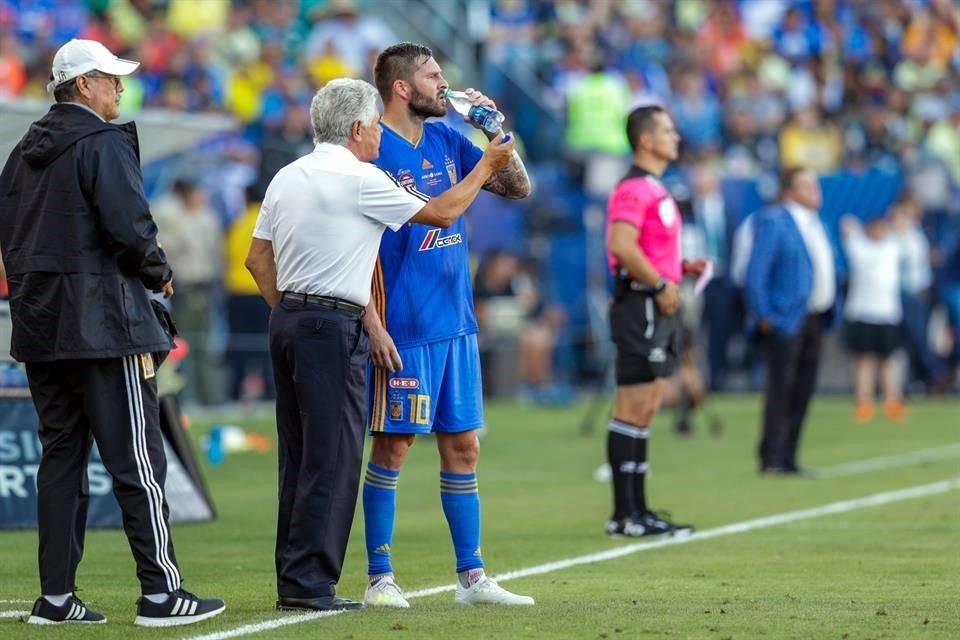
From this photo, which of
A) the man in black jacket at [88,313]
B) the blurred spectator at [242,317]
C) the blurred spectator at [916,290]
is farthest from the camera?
the blurred spectator at [916,290]

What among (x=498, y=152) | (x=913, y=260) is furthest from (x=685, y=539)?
(x=913, y=260)

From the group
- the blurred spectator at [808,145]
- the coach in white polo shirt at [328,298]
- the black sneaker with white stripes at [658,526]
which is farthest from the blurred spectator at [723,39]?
the coach in white polo shirt at [328,298]

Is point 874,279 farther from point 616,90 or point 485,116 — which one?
point 485,116

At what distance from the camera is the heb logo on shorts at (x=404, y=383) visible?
8312 mm

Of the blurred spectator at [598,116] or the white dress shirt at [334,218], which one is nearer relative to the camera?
the white dress shirt at [334,218]

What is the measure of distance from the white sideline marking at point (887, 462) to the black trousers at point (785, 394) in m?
0.38

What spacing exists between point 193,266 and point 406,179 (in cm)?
1445

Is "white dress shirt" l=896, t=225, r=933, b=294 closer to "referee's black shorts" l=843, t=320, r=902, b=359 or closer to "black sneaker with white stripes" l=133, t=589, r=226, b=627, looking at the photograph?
"referee's black shorts" l=843, t=320, r=902, b=359

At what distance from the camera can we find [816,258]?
15789mm

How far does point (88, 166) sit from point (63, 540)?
1503 mm

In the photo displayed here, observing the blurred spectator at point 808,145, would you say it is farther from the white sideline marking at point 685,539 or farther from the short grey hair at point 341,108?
the short grey hair at point 341,108

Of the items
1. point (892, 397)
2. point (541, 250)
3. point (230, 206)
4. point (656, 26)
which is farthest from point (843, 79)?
point (230, 206)

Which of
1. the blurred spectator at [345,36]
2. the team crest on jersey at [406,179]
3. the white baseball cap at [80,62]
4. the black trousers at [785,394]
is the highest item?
the blurred spectator at [345,36]

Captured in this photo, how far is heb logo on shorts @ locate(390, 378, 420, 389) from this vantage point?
8.31m
